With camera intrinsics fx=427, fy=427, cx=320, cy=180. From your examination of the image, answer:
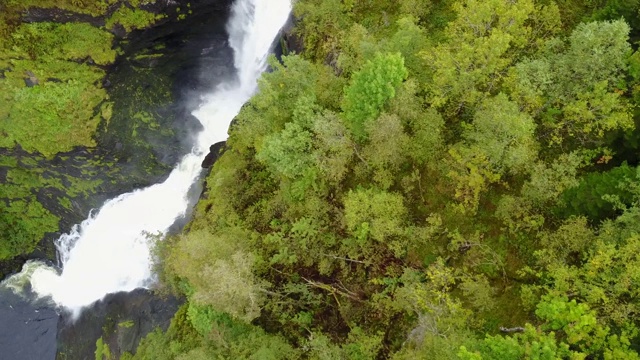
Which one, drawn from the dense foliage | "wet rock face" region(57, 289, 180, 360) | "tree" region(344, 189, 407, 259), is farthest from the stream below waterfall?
"tree" region(344, 189, 407, 259)

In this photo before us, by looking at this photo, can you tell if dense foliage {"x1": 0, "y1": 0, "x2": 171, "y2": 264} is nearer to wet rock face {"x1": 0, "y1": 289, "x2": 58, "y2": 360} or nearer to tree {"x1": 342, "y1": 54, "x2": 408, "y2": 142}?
wet rock face {"x1": 0, "y1": 289, "x2": 58, "y2": 360}

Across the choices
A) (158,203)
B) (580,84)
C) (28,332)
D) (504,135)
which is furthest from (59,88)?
(580,84)

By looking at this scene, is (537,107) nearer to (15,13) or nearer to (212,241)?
(212,241)

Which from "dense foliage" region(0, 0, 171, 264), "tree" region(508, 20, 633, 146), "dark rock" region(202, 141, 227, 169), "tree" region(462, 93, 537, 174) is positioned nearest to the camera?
"tree" region(508, 20, 633, 146)

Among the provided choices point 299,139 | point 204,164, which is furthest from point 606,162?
point 204,164

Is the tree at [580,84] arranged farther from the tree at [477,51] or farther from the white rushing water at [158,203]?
the white rushing water at [158,203]
